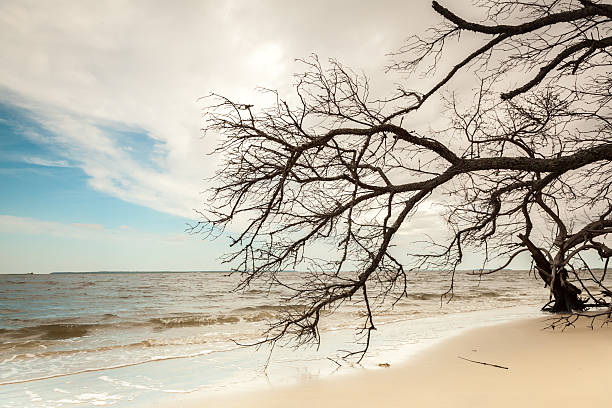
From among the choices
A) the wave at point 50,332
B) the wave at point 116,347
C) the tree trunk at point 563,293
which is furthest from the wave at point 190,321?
the tree trunk at point 563,293

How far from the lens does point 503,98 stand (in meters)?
4.94

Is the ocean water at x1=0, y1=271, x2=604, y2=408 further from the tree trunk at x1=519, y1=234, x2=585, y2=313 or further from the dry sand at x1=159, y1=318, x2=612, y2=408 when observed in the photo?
the tree trunk at x1=519, y1=234, x2=585, y2=313

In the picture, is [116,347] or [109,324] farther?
[109,324]

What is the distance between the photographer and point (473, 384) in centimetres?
419

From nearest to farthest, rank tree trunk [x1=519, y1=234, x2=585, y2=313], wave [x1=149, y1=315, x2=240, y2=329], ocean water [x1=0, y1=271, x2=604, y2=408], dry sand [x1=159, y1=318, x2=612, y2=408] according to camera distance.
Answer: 1. dry sand [x1=159, y1=318, x2=612, y2=408]
2. ocean water [x1=0, y1=271, x2=604, y2=408]
3. tree trunk [x1=519, y1=234, x2=585, y2=313]
4. wave [x1=149, y1=315, x2=240, y2=329]

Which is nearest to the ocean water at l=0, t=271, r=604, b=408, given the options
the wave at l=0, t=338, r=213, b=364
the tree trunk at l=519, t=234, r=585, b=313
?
the wave at l=0, t=338, r=213, b=364

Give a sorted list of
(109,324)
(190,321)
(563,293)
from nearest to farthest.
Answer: (563,293) → (109,324) → (190,321)

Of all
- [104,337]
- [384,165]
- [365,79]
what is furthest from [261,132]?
[104,337]

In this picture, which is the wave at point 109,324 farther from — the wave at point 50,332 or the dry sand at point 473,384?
the dry sand at point 473,384

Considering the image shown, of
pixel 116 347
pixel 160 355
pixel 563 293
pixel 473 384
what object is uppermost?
pixel 563 293

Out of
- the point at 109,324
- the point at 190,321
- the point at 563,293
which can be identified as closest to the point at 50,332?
the point at 109,324

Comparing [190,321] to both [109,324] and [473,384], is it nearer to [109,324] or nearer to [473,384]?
[109,324]

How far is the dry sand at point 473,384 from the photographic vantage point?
3623 millimetres

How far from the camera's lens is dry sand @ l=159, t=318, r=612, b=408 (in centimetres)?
362
